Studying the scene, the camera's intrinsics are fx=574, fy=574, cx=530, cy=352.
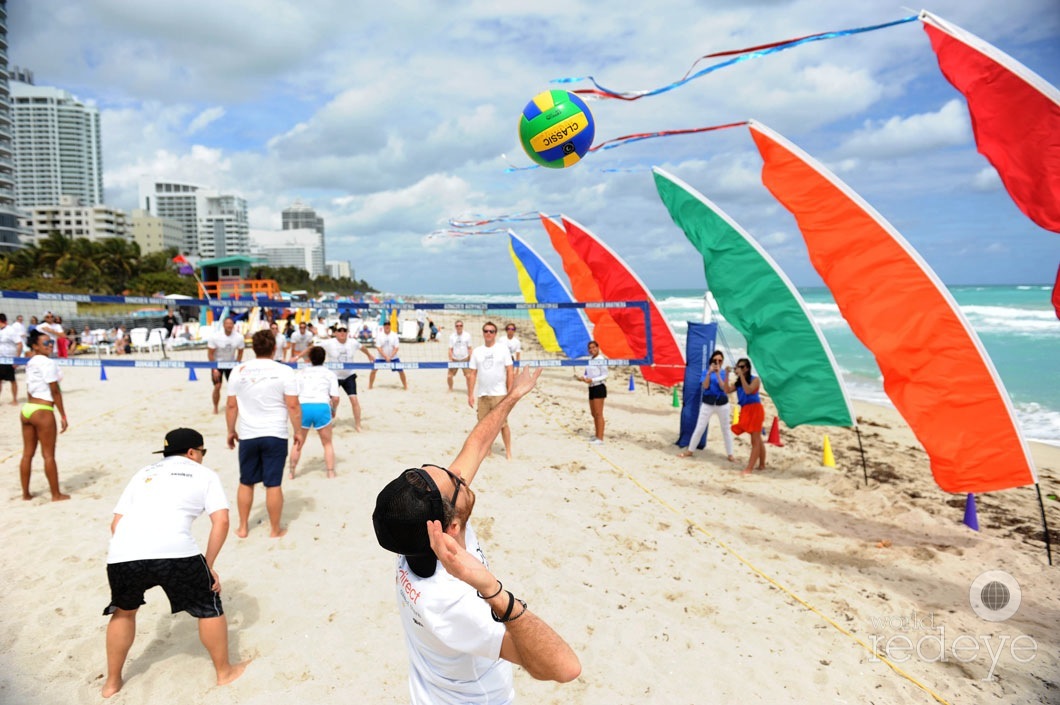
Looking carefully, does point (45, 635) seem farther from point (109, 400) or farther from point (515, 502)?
point (109, 400)

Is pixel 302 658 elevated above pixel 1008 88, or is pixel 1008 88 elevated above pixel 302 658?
pixel 1008 88

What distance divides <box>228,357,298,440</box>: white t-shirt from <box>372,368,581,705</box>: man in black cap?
3.59 m

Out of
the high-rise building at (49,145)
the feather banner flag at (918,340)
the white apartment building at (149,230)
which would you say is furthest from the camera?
the high-rise building at (49,145)

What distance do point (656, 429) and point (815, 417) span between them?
3.18 meters

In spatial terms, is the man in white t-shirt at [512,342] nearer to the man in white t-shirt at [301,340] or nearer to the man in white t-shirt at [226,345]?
the man in white t-shirt at [226,345]

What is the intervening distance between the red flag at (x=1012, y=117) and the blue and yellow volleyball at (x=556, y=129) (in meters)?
2.92

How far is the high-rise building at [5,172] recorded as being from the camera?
68375 mm

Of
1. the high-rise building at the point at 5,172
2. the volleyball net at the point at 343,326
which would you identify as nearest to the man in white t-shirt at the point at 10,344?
the volleyball net at the point at 343,326

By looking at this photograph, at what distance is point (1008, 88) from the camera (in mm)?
4145

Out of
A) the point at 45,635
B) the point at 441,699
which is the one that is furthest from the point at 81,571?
the point at 441,699

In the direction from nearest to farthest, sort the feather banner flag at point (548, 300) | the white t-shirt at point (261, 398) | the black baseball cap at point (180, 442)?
the black baseball cap at point (180, 442) < the white t-shirt at point (261, 398) < the feather banner flag at point (548, 300)

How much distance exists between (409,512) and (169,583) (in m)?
2.32

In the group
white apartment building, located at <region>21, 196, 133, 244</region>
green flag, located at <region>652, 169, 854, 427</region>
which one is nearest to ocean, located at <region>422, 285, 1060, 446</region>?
green flag, located at <region>652, 169, 854, 427</region>

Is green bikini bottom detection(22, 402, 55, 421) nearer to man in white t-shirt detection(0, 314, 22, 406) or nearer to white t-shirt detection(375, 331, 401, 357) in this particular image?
white t-shirt detection(375, 331, 401, 357)
